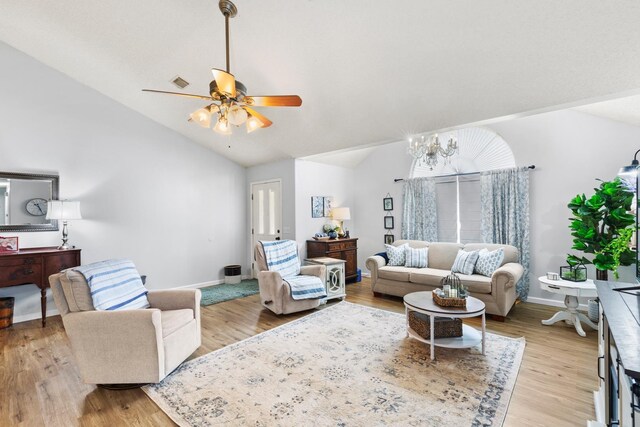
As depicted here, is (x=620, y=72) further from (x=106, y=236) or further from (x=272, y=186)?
(x=106, y=236)

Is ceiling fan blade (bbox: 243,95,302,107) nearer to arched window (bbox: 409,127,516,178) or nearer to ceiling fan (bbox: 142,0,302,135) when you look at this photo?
ceiling fan (bbox: 142,0,302,135)

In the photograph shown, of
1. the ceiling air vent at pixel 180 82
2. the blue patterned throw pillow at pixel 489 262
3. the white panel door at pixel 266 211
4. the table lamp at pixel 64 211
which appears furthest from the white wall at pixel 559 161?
the table lamp at pixel 64 211

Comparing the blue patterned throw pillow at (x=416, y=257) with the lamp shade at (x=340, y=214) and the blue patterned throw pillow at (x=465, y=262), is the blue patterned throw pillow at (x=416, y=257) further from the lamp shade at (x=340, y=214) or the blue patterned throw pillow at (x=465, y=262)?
the lamp shade at (x=340, y=214)

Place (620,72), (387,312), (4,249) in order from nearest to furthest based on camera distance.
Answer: (620,72), (4,249), (387,312)

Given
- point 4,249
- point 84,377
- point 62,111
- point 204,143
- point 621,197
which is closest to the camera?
point 84,377

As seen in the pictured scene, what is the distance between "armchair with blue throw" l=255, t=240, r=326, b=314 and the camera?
3.72 metres

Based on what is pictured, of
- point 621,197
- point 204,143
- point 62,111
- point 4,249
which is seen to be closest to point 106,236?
point 4,249

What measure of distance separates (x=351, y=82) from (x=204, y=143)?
3382 mm

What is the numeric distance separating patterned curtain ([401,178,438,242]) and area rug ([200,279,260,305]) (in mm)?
3070

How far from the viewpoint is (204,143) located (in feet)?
18.0

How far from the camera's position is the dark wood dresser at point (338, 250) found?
5324 millimetres

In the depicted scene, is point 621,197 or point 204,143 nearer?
point 621,197

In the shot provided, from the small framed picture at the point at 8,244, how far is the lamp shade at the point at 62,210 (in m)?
0.48

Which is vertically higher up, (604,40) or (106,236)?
(604,40)
